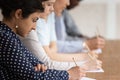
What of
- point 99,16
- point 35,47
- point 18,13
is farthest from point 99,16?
point 18,13

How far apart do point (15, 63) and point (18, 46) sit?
0.27 ft

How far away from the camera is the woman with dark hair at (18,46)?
1.65m

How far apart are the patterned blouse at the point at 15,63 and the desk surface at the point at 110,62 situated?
0.39 m

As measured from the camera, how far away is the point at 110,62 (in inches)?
94.8

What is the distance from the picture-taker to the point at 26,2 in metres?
1.70

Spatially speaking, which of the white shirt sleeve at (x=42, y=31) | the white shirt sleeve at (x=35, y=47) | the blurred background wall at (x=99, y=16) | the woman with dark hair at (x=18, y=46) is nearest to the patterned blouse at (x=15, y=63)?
the woman with dark hair at (x=18, y=46)

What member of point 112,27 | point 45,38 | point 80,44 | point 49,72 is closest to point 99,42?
point 80,44

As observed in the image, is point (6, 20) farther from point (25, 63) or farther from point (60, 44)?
point (60, 44)

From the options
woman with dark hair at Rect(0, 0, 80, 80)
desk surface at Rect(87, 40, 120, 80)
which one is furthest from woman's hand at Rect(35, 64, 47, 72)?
desk surface at Rect(87, 40, 120, 80)

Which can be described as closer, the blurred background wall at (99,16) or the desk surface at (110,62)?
the desk surface at (110,62)

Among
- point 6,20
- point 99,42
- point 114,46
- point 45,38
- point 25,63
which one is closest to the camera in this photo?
point 25,63

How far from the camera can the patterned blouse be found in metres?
1.65

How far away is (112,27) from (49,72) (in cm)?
334

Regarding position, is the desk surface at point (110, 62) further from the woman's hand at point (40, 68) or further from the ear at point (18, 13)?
the ear at point (18, 13)
